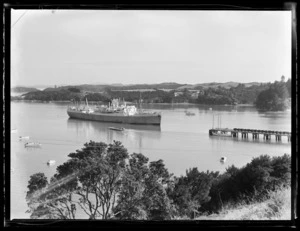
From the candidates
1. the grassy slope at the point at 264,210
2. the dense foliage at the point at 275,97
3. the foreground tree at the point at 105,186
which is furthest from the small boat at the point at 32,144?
the dense foliage at the point at 275,97

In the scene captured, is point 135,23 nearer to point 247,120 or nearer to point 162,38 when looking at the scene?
point 162,38

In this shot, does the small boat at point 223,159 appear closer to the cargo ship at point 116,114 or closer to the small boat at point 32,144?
the cargo ship at point 116,114

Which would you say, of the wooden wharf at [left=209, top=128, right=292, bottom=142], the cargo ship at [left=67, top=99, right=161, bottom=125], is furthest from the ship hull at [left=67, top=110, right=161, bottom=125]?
the wooden wharf at [left=209, top=128, right=292, bottom=142]

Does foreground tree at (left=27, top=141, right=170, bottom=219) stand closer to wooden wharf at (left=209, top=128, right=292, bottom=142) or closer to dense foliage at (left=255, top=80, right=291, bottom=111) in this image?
wooden wharf at (left=209, top=128, right=292, bottom=142)

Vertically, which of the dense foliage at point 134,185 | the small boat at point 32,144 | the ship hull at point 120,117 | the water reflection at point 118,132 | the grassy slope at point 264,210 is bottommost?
the grassy slope at point 264,210

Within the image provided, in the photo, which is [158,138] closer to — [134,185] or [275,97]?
[134,185]

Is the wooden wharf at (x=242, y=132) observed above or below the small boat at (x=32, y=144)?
above
